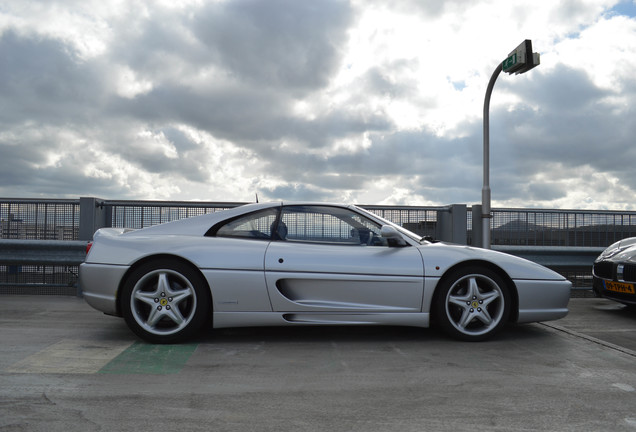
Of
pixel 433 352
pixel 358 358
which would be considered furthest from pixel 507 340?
pixel 358 358

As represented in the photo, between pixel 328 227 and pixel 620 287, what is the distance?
3790 millimetres

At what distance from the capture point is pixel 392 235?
4441 millimetres

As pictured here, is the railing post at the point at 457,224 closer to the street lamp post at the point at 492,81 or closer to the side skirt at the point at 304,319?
the street lamp post at the point at 492,81

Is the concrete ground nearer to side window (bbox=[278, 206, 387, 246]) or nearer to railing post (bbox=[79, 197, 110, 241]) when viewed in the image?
side window (bbox=[278, 206, 387, 246])

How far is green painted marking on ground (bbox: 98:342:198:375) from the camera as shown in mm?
3527

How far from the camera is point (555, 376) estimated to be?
352 cm

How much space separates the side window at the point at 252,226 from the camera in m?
4.53

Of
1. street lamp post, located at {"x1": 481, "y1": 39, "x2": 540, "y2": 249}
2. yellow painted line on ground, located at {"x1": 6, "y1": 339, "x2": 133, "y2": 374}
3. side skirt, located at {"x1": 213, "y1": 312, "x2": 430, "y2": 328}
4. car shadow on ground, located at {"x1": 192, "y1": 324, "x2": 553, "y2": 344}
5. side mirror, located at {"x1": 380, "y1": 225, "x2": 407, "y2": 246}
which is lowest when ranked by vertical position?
yellow painted line on ground, located at {"x1": 6, "y1": 339, "x2": 133, "y2": 374}

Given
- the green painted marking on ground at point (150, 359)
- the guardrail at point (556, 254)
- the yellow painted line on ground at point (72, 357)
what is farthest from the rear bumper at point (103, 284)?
the guardrail at point (556, 254)

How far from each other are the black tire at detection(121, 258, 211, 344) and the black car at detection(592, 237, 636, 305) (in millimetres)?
4775

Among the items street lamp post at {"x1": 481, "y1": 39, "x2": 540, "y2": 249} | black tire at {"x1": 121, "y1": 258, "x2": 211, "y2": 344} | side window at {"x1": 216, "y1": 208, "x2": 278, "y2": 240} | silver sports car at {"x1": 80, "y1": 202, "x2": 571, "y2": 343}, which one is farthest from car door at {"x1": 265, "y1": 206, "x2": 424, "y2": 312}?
street lamp post at {"x1": 481, "y1": 39, "x2": 540, "y2": 249}

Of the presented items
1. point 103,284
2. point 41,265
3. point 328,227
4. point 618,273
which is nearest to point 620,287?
point 618,273

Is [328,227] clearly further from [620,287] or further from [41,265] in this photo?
[41,265]

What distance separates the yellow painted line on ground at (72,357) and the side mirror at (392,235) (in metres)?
2.33
